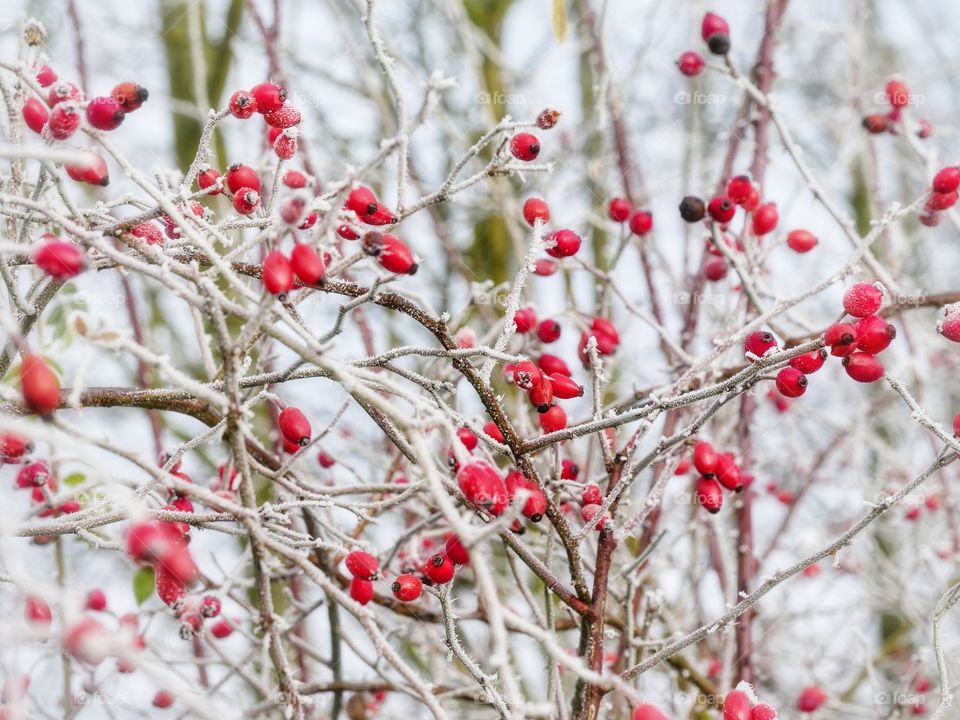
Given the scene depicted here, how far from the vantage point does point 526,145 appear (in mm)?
1652

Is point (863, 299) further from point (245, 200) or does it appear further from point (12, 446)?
point (12, 446)

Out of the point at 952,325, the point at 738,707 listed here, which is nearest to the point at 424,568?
the point at 738,707

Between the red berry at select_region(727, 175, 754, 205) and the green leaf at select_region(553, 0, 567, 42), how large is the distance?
61 cm

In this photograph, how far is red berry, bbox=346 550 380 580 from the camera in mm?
1684

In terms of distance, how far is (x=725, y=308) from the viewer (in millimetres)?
2973

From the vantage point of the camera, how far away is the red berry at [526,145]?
64.9 inches

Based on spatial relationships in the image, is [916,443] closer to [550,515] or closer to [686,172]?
[686,172]

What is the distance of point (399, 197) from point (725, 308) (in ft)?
5.68

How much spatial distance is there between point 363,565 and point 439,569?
0.54 ft

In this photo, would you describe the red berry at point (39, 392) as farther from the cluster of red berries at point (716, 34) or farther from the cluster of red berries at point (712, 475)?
the cluster of red berries at point (716, 34)

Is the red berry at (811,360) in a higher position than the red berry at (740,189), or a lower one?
lower

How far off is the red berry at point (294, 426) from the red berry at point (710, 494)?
2.67ft

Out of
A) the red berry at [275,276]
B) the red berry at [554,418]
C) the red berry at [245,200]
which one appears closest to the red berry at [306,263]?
the red berry at [275,276]

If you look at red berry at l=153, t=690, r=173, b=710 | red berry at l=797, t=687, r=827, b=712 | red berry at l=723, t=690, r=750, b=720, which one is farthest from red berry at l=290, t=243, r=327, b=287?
red berry at l=797, t=687, r=827, b=712
